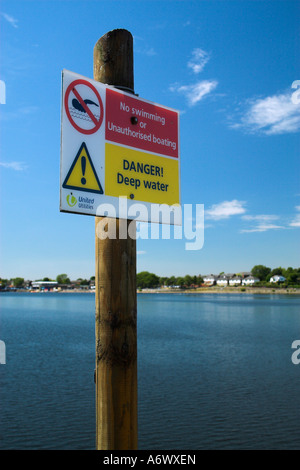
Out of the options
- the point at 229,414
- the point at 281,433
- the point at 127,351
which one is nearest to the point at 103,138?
the point at 127,351

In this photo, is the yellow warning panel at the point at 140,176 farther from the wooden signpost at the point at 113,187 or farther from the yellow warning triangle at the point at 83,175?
the yellow warning triangle at the point at 83,175

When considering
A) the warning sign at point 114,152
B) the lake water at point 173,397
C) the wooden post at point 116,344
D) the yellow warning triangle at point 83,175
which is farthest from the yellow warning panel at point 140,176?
the lake water at point 173,397

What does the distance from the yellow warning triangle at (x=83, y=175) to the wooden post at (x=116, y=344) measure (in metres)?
0.30

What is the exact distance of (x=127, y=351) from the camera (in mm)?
3023

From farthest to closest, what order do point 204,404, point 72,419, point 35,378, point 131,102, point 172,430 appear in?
point 35,378
point 204,404
point 72,419
point 172,430
point 131,102

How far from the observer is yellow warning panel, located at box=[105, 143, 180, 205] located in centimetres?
309

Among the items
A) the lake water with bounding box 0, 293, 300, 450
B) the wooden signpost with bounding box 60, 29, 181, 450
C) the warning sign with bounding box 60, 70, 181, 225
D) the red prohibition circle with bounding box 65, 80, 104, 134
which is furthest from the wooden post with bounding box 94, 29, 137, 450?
the lake water with bounding box 0, 293, 300, 450

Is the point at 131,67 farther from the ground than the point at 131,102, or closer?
farther from the ground

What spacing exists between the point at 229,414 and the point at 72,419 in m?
6.71

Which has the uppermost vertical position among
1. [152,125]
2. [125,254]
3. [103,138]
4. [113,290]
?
[152,125]
